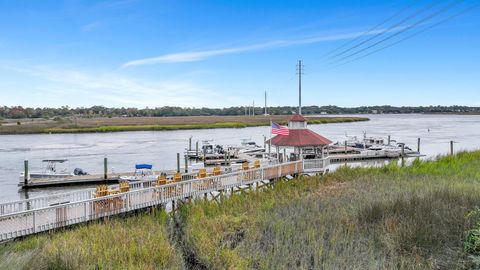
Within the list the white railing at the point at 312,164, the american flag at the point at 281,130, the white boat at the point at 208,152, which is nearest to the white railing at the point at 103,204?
the american flag at the point at 281,130

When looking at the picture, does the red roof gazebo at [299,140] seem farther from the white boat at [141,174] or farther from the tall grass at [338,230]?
the white boat at [141,174]

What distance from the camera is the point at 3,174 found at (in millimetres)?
33250

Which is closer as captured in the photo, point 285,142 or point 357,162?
point 285,142

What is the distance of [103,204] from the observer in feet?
50.4

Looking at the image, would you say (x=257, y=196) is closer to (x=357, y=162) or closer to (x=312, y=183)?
(x=312, y=183)

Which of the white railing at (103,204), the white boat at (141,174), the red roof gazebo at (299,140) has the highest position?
the red roof gazebo at (299,140)

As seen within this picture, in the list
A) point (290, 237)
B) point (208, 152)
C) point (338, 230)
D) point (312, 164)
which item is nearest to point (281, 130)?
point (312, 164)

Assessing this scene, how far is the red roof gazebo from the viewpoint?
81.6ft

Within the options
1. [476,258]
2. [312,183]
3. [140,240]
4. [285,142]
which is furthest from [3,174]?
[476,258]

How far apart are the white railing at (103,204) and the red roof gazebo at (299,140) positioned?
6.35 ft

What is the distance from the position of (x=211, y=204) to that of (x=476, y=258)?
10.4 metres

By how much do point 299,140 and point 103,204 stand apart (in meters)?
12.9

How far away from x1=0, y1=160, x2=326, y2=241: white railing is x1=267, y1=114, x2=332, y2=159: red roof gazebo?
1.93 meters

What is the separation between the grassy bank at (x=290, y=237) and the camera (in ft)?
30.1
